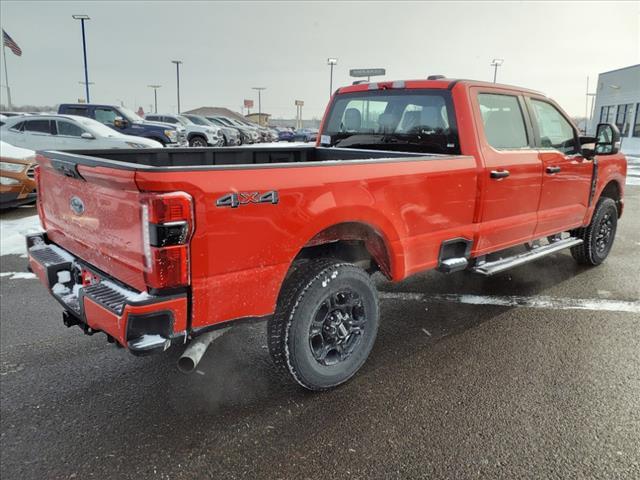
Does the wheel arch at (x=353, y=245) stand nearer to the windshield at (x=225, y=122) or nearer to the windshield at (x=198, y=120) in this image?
the windshield at (x=198, y=120)

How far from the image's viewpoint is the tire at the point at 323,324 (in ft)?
9.55

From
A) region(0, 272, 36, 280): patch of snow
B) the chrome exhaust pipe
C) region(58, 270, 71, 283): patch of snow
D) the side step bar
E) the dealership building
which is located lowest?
region(0, 272, 36, 280): patch of snow

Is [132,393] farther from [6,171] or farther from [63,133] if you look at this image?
[63,133]

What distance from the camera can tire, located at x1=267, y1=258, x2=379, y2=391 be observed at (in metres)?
2.91

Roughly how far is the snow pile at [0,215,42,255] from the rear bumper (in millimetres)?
3760

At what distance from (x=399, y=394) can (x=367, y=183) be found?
52.8 inches

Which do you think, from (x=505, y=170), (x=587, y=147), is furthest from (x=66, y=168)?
(x=587, y=147)

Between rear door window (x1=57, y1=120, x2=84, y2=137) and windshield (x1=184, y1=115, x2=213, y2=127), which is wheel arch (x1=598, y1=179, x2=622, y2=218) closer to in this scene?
rear door window (x1=57, y1=120, x2=84, y2=137)

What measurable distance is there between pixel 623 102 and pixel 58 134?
117 feet

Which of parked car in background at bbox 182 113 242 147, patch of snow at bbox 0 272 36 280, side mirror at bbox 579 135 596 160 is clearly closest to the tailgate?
patch of snow at bbox 0 272 36 280

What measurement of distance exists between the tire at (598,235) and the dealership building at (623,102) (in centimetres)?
2783

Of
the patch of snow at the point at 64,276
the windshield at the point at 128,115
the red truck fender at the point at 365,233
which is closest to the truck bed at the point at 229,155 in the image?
the red truck fender at the point at 365,233

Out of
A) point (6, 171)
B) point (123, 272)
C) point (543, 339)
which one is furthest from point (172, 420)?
point (6, 171)

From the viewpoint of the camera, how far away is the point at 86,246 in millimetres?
2938
